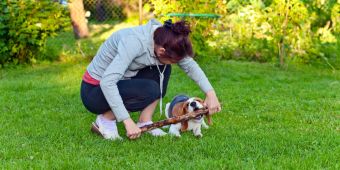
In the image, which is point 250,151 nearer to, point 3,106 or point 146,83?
point 146,83

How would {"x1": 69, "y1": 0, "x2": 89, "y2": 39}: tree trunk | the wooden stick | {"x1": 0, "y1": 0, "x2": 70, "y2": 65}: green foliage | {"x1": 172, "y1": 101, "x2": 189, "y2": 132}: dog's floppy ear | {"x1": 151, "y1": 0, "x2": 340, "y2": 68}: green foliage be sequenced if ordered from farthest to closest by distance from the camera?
{"x1": 69, "y1": 0, "x2": 89, "y2": 39}: tree trunk, {"x1": 151, "y1": 0, "x2": 340, "y2": 68}: green foliage, {"x1": 0, "y1": 0, "x2": 70, "y2": 65}: green foliage, {"x1": 172, "y1": 101, "x2": 189, "y2": 132}: dog's floppy ear, the wooden stick

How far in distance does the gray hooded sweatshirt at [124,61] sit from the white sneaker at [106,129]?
0.32 m

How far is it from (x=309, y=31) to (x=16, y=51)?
4.56 meters

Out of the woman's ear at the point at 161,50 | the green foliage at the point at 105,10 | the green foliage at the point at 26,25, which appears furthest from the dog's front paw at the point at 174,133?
the green foliage at the point at 105,10

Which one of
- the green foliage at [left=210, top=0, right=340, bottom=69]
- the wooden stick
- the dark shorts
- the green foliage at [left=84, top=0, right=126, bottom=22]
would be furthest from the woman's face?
the green foliage at [left=84, top=0, right=126, bottom=22]

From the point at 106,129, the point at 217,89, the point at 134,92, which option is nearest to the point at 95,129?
the point at 106,129

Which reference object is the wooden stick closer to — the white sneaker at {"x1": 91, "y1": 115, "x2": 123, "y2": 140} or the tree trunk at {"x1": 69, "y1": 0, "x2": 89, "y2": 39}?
the white sneaker at {"x1": 91, "y1": 115, "x2": 123, "y2": 140}

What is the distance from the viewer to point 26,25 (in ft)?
24.5

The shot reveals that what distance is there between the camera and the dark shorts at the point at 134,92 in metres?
3.64

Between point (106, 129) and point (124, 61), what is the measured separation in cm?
64

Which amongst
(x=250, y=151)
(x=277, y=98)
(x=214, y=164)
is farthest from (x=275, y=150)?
(x=277, y=98)

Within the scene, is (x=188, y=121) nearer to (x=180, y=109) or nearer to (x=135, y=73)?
(x=180, y=109)

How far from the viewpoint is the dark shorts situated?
3.64 metres

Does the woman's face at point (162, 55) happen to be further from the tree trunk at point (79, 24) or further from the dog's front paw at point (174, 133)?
the tree trunk at point (79, 24)
